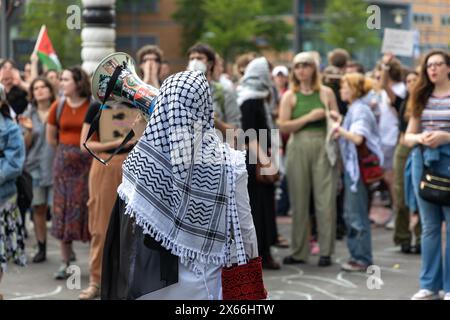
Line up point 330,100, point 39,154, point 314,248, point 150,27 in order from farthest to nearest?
point 150,27 < point 314,248 < point 39,154 < point 330,100

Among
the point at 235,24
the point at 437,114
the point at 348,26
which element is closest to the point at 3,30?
the point at 437,114

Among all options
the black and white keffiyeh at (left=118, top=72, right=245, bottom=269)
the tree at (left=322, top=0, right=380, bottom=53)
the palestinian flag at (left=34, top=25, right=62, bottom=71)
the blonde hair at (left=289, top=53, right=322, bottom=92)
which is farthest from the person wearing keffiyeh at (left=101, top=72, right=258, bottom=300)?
the tree at (left=322, top=0, right=380, bottom=53)

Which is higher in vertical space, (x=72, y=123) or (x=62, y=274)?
(x=72, y=123)

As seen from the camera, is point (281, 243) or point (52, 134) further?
point (281, 243)

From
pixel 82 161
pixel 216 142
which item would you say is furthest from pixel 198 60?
pixel 216 142

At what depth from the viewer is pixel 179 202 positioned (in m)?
4.23

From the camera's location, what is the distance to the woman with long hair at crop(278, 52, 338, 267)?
9383 millimetres

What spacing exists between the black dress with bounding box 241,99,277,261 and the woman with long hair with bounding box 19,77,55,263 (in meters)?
2.10

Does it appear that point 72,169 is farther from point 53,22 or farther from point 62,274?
point 53,22

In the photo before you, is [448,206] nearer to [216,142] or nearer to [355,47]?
[216,142]

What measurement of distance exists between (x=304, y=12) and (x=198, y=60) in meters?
76.0

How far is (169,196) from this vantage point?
167 inches

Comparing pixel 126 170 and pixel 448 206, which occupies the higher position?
pixel 126 170

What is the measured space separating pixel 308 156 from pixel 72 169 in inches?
94.4
